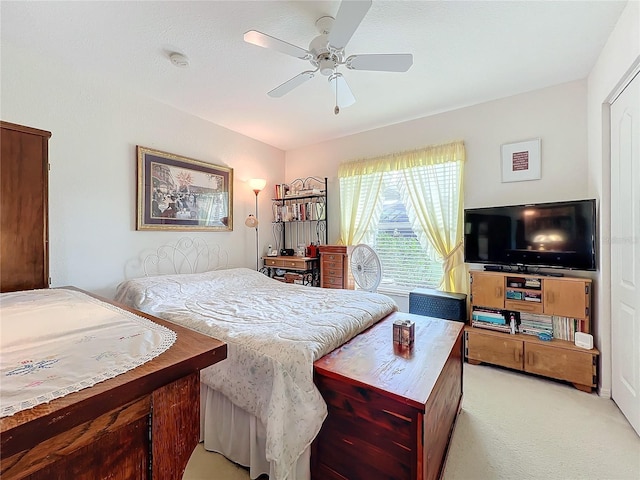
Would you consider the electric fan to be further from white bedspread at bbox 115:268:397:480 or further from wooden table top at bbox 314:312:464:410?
wooden table top at bbox 314:312:464:410

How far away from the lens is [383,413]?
3.80ft

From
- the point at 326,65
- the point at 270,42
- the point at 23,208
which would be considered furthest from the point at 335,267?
the point at 23,208

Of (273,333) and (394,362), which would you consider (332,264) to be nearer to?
(273,333)

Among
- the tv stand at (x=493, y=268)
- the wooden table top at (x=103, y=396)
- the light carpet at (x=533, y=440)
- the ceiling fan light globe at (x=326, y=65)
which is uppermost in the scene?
the ceiling fan light globe at (x=326, y=65)

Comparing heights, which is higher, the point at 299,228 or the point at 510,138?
the point at 510,138

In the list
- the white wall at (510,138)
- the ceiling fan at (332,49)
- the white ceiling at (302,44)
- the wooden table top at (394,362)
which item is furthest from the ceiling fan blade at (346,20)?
the wooden table top at (394,362)

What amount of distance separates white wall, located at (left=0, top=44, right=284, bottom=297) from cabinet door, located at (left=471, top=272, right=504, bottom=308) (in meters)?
3.18

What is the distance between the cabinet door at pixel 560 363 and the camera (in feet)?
7.27

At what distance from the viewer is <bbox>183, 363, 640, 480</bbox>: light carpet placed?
1492 mm

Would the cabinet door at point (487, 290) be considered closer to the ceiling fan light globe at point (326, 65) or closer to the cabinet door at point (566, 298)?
the cabinet door at point (566, 298)

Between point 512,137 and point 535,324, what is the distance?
1866 mm

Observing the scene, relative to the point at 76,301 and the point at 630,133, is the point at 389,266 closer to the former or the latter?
the point at 630,133

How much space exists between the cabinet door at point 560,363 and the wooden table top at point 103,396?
277 centimetres

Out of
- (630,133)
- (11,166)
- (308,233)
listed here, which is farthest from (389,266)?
(11,166)
